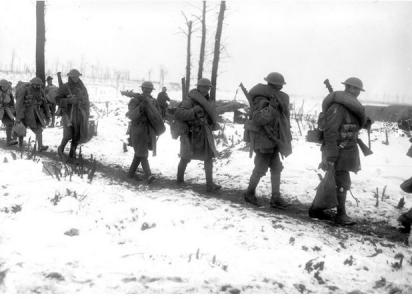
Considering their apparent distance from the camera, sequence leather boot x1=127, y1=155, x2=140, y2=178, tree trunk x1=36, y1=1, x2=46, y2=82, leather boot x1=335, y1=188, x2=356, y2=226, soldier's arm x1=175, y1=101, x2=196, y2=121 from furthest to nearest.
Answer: tree trunk x1=36, y1=1, x2=46, y2=82, leather boot x1=127, y1=155, x2=140, y2=178, soldier's arm x1=175, y1=101, x2=196, y2=121, leather boot x1=335, y1=188, x2=356, y2=226

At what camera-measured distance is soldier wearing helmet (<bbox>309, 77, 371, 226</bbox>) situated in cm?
581

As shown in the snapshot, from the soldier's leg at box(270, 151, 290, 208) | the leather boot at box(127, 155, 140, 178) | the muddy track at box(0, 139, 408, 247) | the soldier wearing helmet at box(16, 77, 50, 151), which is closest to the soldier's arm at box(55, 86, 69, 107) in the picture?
the muddy track at box(0, 139, 408, 247)

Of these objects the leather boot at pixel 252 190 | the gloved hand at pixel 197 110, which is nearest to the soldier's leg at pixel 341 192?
the leather boot at pixel 252 190

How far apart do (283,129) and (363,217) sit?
5.91 ft

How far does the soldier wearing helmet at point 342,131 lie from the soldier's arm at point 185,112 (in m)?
2.27

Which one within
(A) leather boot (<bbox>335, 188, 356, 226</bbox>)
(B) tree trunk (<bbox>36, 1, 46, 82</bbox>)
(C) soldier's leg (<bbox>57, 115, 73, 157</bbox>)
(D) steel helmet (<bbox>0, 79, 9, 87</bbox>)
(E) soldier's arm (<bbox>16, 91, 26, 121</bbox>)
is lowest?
(A) leather boot (<bbox>335, 188, 356, 226</bbox>)

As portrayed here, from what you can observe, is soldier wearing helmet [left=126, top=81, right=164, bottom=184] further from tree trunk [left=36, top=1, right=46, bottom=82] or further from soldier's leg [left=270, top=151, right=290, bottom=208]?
tree trunk [left=36, top=1, right=46, bottom=82]

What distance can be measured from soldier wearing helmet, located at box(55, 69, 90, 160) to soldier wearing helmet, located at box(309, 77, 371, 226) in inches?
211

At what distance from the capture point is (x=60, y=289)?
3.26 m

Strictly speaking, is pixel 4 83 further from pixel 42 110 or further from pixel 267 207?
pixel 267 207

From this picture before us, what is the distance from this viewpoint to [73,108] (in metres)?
9.05

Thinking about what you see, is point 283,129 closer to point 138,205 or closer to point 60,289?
point 138,205

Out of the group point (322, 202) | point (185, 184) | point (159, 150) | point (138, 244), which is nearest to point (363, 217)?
point (322, 202)

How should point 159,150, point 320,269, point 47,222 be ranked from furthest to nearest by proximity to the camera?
point 159,150
point 47,222
point 320,269
